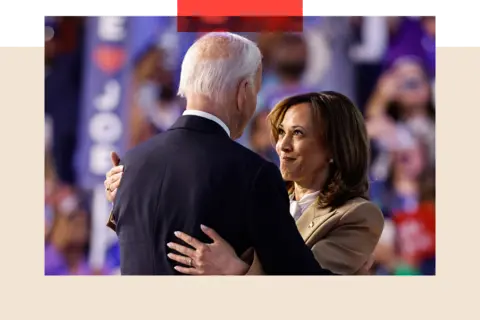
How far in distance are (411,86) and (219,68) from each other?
1.17 m

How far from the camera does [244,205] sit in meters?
2.30

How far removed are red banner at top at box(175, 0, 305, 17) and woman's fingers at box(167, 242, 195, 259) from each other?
3.88 feet

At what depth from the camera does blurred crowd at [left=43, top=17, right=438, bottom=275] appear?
3.15m

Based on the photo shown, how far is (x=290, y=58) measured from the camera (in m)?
3.26

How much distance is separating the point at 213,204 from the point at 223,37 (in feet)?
1.83

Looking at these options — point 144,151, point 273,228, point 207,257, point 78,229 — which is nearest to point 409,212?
point 273,228

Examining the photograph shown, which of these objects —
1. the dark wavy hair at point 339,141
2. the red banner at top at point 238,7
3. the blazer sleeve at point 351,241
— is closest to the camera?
the blazer sleeve at point 351,241

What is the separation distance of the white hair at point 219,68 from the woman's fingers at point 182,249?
48 cm

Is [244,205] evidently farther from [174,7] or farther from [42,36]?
[42,36]

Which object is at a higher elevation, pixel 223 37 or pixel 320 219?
pixel 223 37

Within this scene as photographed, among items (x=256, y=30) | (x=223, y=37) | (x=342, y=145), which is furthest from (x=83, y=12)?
(x=342, y=145)

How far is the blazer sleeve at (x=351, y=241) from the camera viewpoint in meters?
2.71

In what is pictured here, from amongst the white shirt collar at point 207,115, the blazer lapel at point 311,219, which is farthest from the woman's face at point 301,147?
the white shirt collar at point 207,115

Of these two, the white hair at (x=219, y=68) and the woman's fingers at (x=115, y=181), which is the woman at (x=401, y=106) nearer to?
the white hair at (x=219, y=68)
